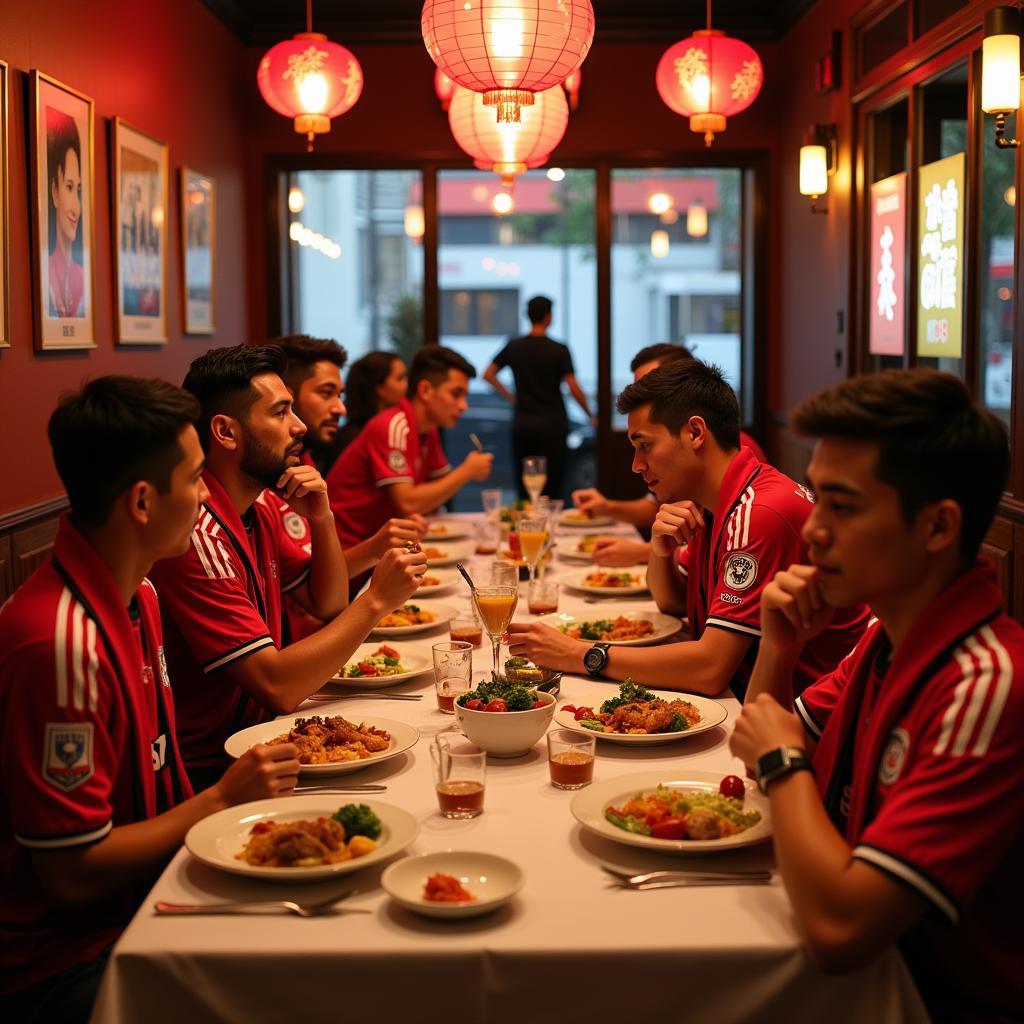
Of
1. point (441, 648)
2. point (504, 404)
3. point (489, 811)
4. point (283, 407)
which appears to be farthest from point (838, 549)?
point (504, 404)

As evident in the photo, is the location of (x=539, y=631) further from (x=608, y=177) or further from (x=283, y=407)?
(x=608, y=177)

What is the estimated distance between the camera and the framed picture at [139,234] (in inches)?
203

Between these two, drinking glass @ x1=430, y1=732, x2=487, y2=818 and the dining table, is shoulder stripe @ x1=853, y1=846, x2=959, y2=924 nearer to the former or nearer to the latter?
the dining table

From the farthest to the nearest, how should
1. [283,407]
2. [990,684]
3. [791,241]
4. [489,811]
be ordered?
[791,241]
[283,407]
[489,811]
[990,684]

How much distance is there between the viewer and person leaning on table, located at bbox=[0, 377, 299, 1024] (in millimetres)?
1557

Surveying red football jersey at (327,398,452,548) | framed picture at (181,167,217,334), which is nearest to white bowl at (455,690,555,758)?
red football jersey at (327,398,452,548)

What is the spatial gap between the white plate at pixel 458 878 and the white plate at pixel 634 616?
3.91ft

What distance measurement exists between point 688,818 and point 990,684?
0.44 m

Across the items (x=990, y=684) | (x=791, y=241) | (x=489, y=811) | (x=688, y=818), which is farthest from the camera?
(x=791, y=241)

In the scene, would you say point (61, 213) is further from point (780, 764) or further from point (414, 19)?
point (780, 764)

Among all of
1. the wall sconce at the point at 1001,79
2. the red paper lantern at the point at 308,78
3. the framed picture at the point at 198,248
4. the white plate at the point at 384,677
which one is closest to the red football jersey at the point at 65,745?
the white plate at the point at 384,677

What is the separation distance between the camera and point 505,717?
6.34ft

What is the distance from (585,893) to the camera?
1484 mm

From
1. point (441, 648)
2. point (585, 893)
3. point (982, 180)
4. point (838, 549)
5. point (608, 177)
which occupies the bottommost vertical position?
point (585, 893)
